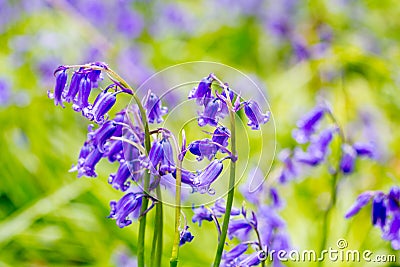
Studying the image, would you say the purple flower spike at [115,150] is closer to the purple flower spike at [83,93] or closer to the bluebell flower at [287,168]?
the purple flower spike at [83,93]

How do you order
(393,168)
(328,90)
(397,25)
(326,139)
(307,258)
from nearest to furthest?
1. (326,139)
2. (307,258)
3. (393,168)
4. (328,90)
5. (397,25)

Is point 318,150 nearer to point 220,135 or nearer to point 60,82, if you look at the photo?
point 220,135

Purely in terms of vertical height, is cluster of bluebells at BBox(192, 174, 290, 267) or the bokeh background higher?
the bokeh background

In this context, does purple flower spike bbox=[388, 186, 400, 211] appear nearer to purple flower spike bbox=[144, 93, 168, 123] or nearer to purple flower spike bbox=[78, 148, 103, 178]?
purple flower spike bbox=[144, 93, 168, 123]

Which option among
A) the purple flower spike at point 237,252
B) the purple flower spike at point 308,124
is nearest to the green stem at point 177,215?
the purple flower spike at point 237,252

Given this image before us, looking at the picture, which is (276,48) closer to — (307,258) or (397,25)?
(397,25)

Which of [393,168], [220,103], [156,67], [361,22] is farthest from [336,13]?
[220,103]

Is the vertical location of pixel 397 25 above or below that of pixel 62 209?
above

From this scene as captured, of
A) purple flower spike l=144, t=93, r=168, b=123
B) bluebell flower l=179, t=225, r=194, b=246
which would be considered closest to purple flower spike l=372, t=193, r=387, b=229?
bluebell flower l=179, t=225, r=194, b=246
